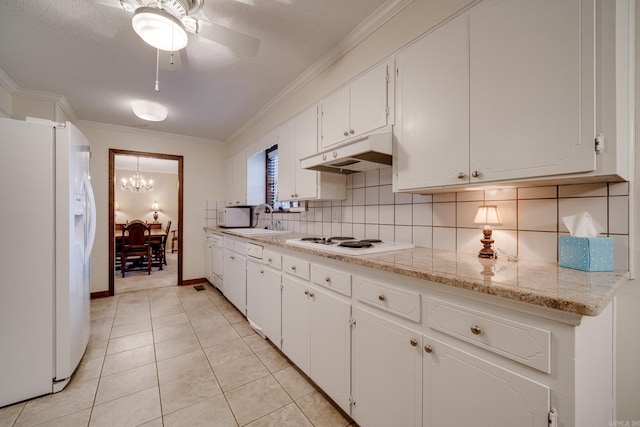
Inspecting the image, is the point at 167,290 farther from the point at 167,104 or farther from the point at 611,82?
the point at 611,82

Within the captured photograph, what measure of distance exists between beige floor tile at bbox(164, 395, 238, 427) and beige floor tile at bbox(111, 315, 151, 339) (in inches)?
56.3

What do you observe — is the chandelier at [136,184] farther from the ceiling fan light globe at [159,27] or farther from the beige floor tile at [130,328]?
the ceiling fan light globe at [159,27]

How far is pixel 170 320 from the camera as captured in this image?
2771mm

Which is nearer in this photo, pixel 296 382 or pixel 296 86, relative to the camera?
pixel 296 382

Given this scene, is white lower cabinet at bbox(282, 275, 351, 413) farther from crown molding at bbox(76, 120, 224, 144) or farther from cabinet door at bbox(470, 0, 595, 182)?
crown molding at bbox(76, 120, 224, 144)

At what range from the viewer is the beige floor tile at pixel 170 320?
265 cm

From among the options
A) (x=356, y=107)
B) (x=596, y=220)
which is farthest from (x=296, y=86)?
(x=596, y=220)

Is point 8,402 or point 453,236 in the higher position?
point 453,236

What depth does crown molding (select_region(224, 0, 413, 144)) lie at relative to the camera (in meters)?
1.56

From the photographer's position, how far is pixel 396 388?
43.1 inches

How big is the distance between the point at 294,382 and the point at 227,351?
28.5 inches

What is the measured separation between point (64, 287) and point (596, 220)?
2.90 m

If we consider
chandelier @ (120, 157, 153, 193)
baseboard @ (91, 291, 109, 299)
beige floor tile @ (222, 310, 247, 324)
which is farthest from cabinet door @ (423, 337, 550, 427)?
chandelier @ (120, 157, 153, 193)

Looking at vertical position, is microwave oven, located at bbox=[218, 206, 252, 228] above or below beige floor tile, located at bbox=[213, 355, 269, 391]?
above
